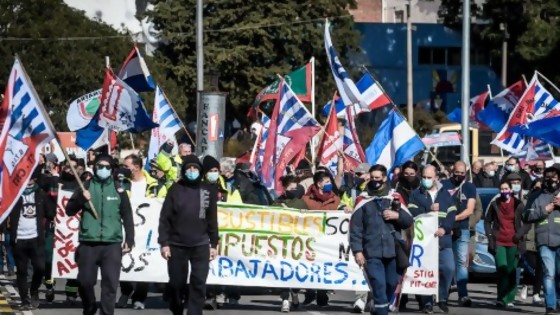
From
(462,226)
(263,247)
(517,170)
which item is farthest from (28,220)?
(517,170)

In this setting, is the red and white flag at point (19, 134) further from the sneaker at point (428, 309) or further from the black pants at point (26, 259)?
the sneaker at point (428, 309)

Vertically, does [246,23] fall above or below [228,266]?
above

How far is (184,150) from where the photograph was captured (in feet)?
73.6

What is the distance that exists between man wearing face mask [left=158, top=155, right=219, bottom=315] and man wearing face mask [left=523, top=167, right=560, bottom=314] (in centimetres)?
512

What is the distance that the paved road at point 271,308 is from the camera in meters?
19.2

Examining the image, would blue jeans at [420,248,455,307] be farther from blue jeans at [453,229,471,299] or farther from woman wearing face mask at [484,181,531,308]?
woman wearing face mask at [484,181,531,308]

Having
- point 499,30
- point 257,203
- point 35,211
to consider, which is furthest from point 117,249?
point 499,30

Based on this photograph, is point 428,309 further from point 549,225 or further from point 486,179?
point 486,179

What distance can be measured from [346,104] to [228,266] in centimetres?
614

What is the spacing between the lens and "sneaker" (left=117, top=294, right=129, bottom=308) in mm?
19828

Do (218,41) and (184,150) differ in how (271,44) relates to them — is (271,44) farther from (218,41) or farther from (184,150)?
(184,150)

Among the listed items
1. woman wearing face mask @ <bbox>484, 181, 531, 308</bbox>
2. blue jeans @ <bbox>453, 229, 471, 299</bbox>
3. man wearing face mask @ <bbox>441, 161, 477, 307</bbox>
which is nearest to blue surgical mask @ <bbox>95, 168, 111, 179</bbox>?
man wearing face mask @ <bbox>441, 161, 477, 307</bbox>

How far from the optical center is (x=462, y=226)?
68.0 ft

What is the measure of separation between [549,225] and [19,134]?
6.59m
